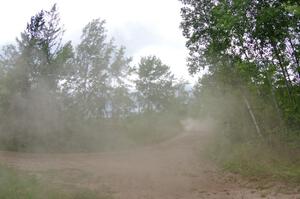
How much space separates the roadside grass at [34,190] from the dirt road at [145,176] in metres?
1.01

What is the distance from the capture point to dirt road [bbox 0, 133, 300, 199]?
11.3 metres

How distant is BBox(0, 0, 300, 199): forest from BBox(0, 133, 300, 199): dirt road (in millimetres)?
509

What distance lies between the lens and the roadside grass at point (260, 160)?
13641 millimetres

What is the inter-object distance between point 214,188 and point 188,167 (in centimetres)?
506

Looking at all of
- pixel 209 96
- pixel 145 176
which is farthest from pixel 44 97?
pixel 209 96

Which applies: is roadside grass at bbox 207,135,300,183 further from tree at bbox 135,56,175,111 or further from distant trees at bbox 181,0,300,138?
tree at bbox 135,56,175,111

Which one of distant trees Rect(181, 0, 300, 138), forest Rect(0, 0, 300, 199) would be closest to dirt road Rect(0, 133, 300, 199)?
forest Rect(0, 0, 300, 199)

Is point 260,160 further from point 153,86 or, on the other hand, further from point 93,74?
point 153,86

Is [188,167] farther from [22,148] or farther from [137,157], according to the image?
[22,148]

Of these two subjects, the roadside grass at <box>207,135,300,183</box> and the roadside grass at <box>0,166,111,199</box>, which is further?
the roadside grass at <box>207,135,300,183</box>

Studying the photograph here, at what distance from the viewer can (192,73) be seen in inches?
852

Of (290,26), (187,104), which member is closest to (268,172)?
(290,26)

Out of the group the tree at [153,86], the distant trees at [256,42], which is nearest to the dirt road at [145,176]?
the distant trees at [256,42]

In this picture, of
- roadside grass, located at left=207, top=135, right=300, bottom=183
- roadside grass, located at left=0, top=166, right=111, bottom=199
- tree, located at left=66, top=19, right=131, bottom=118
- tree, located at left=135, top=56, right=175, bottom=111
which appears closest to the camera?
roadside grass, located at left=0, top=166, right=111, bottom=199
